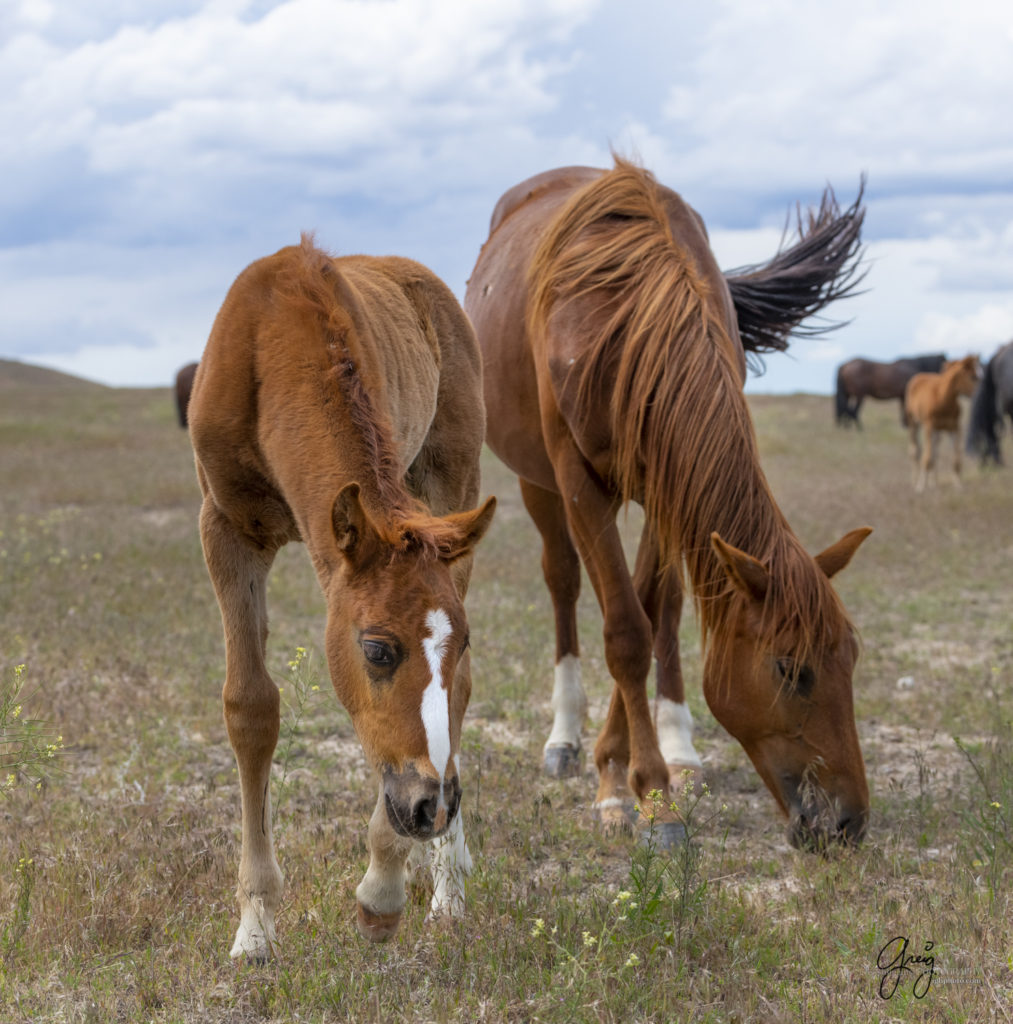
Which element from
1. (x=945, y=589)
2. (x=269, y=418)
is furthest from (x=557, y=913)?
(x=945, y=589)

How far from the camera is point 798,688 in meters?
3.82

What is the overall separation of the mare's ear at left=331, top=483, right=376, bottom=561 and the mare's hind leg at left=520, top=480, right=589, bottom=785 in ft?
9.83

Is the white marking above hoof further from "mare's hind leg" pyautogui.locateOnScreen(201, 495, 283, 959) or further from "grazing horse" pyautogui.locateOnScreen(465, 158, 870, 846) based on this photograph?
"grazing horse" pyautogui.locateOnScreen(465, 158, 870, 846)

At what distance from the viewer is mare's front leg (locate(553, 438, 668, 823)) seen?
4285 mm

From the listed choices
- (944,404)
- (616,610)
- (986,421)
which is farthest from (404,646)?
(986,421)

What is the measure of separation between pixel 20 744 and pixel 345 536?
2859mm

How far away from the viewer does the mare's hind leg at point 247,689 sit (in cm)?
328

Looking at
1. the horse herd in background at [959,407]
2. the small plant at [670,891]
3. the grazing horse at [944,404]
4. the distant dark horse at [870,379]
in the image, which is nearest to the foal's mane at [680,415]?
the small plant at [670,891]

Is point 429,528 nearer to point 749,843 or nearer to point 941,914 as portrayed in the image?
point 941,914

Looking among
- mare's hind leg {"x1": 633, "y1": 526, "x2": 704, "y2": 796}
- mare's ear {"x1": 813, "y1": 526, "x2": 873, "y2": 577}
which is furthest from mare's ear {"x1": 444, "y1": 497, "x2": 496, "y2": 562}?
mare's hind leg {"x1": 633, "y1": 526, "x2": 704, "y2": 796}

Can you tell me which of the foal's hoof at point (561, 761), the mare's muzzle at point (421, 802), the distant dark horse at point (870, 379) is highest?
the distant dark horse at point (870, 379)

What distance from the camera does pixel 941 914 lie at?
3232mm

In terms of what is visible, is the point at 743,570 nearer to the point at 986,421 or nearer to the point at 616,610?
the point at 616,610

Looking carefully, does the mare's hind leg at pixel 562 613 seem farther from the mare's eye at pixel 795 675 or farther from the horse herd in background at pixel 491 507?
the mare's eye at pixel 795 675
